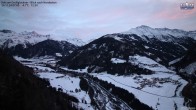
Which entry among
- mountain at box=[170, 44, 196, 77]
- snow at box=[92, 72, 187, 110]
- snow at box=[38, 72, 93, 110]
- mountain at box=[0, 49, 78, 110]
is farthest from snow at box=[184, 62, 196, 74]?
mountain at box=[0, 49, 78, 110]

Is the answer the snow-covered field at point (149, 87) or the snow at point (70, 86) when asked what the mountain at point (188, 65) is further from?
the snow at point (70, 86)

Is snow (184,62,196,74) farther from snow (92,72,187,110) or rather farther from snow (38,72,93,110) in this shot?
snow (38,72,93,110)

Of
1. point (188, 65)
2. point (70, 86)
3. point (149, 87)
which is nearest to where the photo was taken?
point (149, 87)

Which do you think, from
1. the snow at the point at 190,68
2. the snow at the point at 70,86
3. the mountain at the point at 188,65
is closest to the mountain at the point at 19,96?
the snow at the point at 70,86

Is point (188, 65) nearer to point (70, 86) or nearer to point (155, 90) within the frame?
point (155, 90)

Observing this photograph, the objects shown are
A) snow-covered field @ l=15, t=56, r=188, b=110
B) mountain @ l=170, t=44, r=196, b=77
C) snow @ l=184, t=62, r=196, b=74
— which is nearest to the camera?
snow-covered field @ l=15, t=56, r=188, b=110

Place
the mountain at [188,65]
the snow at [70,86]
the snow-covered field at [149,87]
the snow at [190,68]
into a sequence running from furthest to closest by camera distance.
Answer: the mountain at [188,65] → the snow at [190,68] → the snow at [70,86] → the snow-covered field at [149,87]

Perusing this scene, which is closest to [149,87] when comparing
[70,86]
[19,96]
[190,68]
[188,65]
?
[190,68]

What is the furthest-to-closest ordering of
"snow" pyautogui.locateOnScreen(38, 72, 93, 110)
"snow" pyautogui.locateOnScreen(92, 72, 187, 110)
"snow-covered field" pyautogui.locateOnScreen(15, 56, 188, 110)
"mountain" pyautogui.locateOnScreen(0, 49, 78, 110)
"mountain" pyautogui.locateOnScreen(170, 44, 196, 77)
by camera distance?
"mountain" pyautogui.locateOnScreen(170, 44, 196, 77) → "snow" pyautogui.locateOnScreen(38, 72, 93, 110) → "snow-covered field" pyautogui.locateOnScreen(15, 56, 188, 110) → "snow" pyautogui.locateOnScreen(92, 72, 187, 110) → "mountain" pyautogui.locateOnScreen(0, 49, 78, 110)

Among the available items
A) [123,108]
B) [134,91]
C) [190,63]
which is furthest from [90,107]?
[190,63]
